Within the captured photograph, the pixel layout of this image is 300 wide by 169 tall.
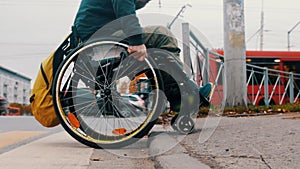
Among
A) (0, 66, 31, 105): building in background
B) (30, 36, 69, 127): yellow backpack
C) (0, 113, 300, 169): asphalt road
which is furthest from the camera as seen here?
(0, 66, 31, 105): building in background

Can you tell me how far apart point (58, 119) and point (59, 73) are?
1.24 ft

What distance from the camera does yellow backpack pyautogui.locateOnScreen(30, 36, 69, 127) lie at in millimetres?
4125

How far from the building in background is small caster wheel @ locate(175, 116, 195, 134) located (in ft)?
172

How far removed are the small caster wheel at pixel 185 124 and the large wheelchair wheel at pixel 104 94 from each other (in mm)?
430

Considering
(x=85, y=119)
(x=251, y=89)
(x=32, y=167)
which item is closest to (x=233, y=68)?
(x=251, y=89)

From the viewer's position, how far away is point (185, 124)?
14.4 ft

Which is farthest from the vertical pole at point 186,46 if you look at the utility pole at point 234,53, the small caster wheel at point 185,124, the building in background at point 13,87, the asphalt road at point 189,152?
the building in background at point 13,87

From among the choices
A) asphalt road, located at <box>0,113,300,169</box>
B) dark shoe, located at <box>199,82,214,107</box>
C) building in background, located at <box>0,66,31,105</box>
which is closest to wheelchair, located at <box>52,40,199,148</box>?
asphalt road, located at <box>0,113,300,169</box>

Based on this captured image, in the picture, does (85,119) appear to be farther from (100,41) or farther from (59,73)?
(100,41)

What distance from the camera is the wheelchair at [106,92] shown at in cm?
382

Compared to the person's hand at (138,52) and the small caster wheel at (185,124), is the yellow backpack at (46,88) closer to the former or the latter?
the person's hand at (138,52)

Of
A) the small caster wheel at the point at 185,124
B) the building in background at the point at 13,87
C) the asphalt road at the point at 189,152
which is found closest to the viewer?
the asphalt road at the point at 189,152

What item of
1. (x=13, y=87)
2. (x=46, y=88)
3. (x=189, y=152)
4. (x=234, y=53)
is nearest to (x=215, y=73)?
(x=234, y=53)

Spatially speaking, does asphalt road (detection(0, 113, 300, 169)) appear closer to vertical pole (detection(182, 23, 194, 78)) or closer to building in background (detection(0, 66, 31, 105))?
vertical pole (detection(182, 23, 194, 78))
